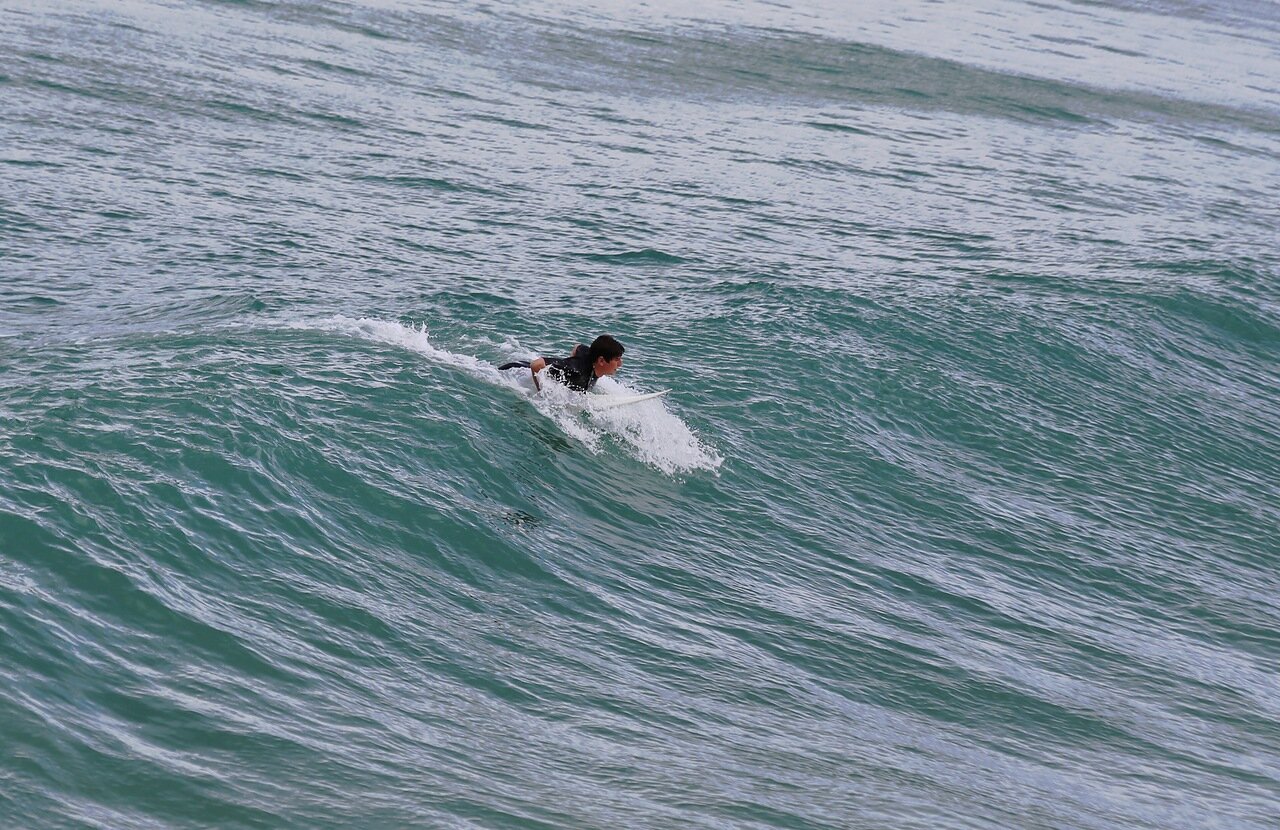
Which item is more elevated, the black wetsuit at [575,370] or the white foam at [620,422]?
the black wetsuit at [575,370]

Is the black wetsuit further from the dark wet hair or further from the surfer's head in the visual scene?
the dark wet hair

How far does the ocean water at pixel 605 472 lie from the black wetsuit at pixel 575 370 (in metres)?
0.47

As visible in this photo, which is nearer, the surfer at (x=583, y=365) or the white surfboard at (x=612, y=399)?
Result: the surfer at (x=583, y=365)

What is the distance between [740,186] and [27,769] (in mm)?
20997

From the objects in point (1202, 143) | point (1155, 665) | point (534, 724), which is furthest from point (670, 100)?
point (534, 724)

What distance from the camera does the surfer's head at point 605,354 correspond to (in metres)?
13.4

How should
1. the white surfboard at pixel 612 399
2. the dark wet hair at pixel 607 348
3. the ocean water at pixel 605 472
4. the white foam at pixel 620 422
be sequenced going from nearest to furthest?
the ocean water at pixel 605 472
the dark wet hair at pixel 607 348
the white surfboard at pixel 612 399
the white foam at pixel 620 422

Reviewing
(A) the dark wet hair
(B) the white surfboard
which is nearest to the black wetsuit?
(B) the white surfboard

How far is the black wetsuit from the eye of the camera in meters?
13.8

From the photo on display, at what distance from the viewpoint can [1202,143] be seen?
119ft

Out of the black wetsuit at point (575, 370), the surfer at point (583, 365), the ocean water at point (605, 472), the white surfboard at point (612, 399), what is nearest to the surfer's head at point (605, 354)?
the surfer at point (583, 365)

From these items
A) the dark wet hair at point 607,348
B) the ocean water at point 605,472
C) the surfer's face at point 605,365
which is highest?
the dark wet hair at point 607,348

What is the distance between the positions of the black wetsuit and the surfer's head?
0.59ft

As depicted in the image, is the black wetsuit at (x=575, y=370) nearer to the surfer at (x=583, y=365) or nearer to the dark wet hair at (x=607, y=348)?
the surfer at (x=583, y=365)
